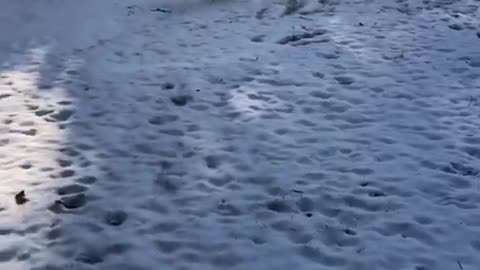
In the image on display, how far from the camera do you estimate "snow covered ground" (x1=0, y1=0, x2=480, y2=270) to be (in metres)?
5.95

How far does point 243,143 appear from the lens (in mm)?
7711

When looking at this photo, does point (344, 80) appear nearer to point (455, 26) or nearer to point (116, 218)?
point (455, 26)

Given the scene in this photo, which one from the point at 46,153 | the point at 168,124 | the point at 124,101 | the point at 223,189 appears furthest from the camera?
the point at 124,101

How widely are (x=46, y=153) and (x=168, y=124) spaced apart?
140 centimetres

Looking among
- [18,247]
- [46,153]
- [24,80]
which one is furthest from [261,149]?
[24,80]

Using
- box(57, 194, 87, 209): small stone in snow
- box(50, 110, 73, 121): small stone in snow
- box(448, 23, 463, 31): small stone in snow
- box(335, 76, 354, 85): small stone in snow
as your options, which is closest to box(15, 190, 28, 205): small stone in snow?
box(57, 194, 87, 209): small stone in snow

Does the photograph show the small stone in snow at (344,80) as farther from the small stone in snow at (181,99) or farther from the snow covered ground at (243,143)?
the small stone in snow at (181,99)

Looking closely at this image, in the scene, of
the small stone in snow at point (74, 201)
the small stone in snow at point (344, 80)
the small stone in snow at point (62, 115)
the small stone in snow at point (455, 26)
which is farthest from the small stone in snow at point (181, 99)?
the small stone in snow at point (455, 26)

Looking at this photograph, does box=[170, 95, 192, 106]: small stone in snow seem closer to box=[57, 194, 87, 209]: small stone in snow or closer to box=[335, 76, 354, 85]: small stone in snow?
box=[335, 76, 354, 85]: small stone in snow

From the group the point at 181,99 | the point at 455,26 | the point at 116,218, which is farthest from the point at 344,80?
the point at 116,218

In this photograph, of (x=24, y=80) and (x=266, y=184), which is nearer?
(x=266, y=184)

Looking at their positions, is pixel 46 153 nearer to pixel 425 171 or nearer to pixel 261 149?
pixel 261 149

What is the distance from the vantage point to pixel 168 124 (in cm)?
819

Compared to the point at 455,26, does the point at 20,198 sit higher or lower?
lower
